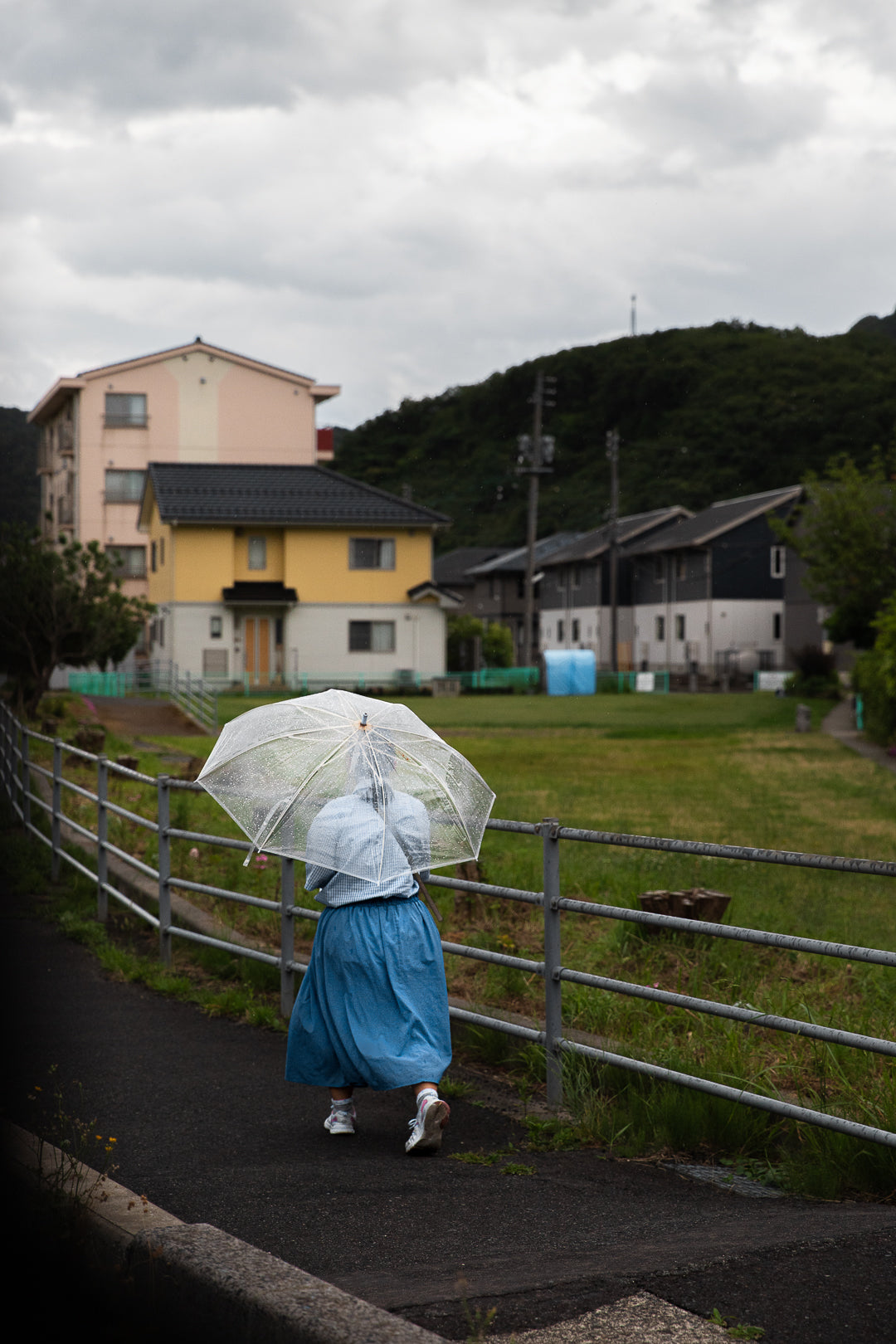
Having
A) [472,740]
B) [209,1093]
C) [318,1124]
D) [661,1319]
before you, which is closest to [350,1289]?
Result: [661,1319]

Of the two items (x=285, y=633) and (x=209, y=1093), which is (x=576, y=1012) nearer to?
(x=209, y=1093)

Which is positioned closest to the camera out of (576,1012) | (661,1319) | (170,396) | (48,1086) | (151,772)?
(661,1319)

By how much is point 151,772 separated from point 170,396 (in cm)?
3998

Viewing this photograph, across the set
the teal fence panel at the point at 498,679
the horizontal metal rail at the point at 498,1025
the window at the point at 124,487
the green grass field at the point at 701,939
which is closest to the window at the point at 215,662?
the teal fence panel at the point at 498,679

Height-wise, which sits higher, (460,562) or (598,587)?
(460,562)

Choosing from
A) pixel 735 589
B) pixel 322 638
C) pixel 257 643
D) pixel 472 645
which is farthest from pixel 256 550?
pixel 735 589

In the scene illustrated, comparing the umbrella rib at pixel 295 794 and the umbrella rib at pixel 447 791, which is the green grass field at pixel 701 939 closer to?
the umbrella rib at pixel 447 791

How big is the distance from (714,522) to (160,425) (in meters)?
26.1

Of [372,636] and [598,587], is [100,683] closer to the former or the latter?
[372,636]

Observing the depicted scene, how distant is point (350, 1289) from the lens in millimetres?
3123

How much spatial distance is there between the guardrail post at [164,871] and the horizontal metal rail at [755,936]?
3047 millimetres

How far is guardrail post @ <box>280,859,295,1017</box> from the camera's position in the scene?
6016 mm

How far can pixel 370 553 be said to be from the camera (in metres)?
45.4

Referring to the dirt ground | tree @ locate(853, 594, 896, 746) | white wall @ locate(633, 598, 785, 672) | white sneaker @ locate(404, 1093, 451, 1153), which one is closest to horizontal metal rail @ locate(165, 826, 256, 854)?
white sneaker @ locate(404, 1093, 451, 1153)
